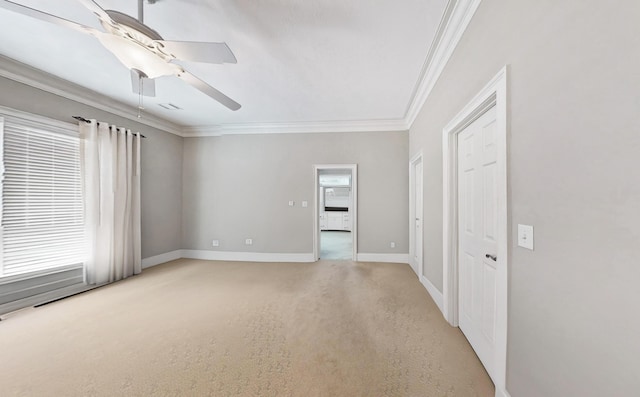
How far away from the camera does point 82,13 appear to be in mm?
1745

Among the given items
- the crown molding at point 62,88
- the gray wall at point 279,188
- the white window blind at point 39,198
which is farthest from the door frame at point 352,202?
the white window blind at point 39,198

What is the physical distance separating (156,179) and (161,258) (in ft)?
4.98

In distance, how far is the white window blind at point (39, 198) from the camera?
2.39 meters

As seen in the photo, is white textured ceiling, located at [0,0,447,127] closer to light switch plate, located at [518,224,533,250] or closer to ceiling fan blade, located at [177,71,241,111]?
ceiling fan blade, located at [177,71,241,111]

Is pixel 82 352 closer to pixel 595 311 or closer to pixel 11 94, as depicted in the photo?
pixel 11 94

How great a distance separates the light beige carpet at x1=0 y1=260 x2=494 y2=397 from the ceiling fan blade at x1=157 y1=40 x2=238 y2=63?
2210 millimetres

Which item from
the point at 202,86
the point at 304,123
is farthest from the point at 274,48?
the point at 304,123

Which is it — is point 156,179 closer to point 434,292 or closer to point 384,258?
point 384,258

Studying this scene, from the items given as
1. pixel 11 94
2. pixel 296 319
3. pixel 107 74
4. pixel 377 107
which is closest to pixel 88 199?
pixel 11 94

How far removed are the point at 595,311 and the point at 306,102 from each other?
338 cm

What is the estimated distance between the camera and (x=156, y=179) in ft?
13.2

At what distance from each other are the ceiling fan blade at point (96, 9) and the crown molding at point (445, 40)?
225 cm

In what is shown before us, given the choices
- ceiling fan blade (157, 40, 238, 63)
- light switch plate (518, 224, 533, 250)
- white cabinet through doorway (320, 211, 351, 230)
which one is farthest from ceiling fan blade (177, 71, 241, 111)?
white cabinet through doorway (320, 211, 351, 230)

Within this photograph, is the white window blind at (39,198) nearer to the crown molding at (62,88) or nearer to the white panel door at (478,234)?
the crown molding at (62,88)
